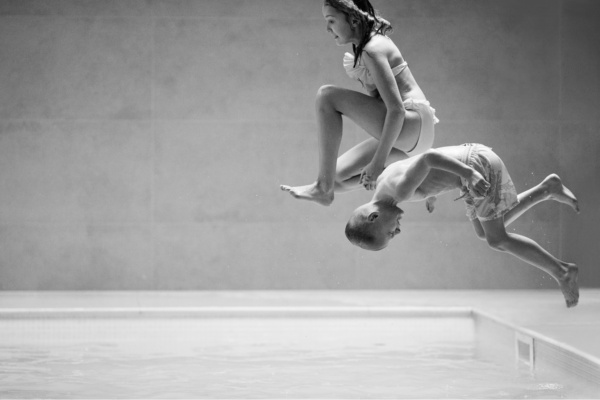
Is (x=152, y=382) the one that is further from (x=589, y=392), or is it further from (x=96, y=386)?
(x=589, y=392)

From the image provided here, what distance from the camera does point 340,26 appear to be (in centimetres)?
382

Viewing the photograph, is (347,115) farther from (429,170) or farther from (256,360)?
(256,360)

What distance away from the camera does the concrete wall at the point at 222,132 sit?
767cm

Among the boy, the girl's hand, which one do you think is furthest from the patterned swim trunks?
the girl's hand

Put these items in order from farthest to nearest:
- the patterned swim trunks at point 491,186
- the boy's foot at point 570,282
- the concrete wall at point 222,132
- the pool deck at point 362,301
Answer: the concrete wall at point 222,132, the pool deck at point 362,301, the boy's foot at point 570,282, the patterned swim trunks at point 491,186

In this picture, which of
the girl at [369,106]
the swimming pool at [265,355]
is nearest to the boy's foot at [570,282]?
the swimming pool at [265,355]

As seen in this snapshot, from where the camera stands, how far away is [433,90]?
7770 mm

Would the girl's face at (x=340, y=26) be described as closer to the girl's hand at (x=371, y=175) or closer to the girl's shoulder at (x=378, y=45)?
the girl's shoulder at (x=378, y=45)

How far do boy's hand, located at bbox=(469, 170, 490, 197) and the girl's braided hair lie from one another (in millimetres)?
717

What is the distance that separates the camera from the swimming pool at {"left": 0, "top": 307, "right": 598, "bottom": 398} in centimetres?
432

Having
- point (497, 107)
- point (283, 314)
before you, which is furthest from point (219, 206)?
point (497, 107)

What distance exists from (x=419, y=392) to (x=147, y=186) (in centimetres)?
403

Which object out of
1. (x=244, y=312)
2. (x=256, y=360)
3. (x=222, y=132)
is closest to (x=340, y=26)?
(x=256, y=360)

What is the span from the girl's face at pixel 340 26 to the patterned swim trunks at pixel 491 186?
1.11 m
